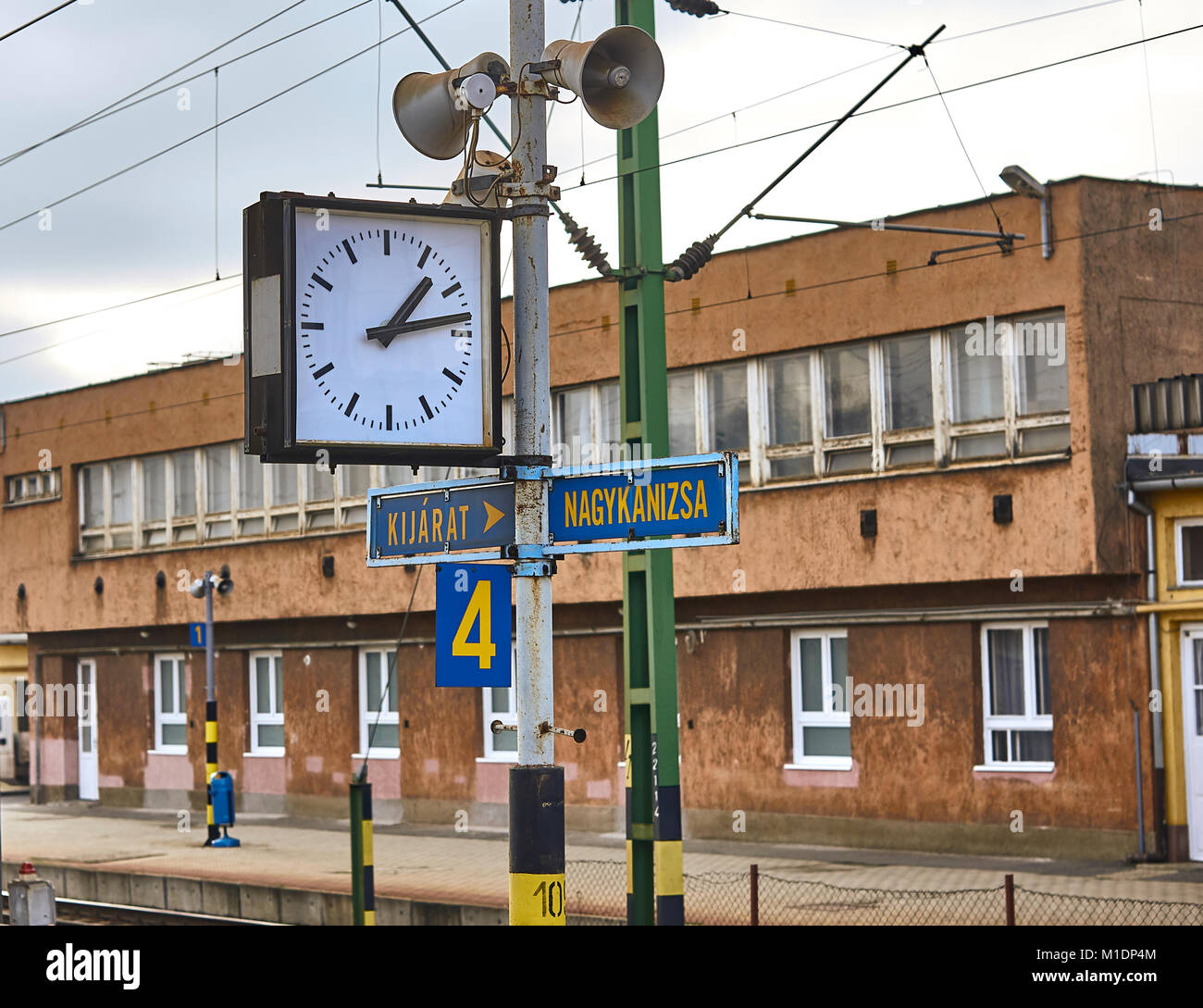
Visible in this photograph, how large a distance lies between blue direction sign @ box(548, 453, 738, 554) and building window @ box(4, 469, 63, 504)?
94.9 ft

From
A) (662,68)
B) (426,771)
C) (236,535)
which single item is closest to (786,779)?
(426,771)

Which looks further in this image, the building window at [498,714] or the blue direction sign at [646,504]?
the building window at [498,714]

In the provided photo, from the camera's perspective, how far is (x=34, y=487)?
116 ft

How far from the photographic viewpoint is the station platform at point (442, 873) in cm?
1678

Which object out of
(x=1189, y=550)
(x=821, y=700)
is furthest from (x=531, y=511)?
(x=821, y=700)

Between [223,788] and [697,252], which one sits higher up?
[697,252]

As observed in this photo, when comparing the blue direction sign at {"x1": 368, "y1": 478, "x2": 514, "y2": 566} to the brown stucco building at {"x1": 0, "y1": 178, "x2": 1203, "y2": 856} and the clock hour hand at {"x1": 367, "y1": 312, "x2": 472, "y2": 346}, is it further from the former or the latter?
the brown stucco building at {"x1": 0, "y1": 178, "x2": 1203, "y2": 856}

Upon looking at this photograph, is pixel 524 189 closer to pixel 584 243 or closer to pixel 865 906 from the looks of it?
pixel 584 243

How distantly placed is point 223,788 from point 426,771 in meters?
3.37

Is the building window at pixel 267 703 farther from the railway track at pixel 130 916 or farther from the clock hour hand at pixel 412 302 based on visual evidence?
the clock hour hand at pixel 412 302

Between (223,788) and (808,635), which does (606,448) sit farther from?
(223,788)

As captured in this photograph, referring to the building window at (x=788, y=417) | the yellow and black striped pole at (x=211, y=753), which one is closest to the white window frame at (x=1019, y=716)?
the building window at (x=788, y=417)

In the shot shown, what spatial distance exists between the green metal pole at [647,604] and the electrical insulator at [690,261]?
0.11 m

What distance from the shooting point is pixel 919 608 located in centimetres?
2059
